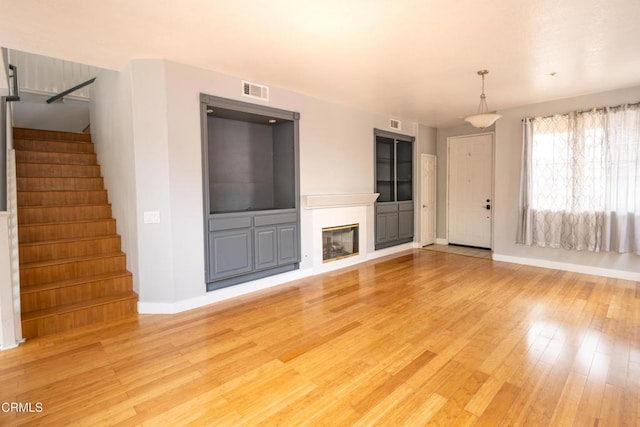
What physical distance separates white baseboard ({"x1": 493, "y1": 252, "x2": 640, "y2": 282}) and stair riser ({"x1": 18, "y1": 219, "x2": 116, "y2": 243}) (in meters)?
6.31

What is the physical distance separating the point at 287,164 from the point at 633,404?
167 inches

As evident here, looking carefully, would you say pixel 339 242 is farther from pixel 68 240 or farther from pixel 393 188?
pixel 68 240

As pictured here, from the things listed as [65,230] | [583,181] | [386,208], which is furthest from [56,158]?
[583,181]

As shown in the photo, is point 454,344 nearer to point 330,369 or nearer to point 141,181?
point 330,369

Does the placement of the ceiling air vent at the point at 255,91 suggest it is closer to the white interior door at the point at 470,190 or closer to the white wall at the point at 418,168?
the white wall at the point at 418,168

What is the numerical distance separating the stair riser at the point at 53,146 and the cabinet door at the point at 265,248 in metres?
3.08

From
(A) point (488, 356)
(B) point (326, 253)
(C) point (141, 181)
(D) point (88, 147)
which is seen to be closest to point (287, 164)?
(B) point (326, 253)

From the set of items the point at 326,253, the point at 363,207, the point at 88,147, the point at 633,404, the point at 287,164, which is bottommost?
the point at 633,404

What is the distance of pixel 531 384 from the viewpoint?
228cm

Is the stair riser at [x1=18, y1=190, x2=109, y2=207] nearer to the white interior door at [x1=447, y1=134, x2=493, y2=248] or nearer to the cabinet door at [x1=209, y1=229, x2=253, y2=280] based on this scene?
the cabinet door at [x1=209, y1=229, x2=253, y2=280]

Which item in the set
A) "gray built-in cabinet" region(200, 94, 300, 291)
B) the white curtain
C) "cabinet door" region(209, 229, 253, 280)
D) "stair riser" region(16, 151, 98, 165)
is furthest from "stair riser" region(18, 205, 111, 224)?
the white curtain

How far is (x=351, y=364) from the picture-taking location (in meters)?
2.56

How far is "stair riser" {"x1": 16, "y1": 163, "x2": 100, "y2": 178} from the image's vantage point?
14.1 feet

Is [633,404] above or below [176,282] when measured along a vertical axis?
below
